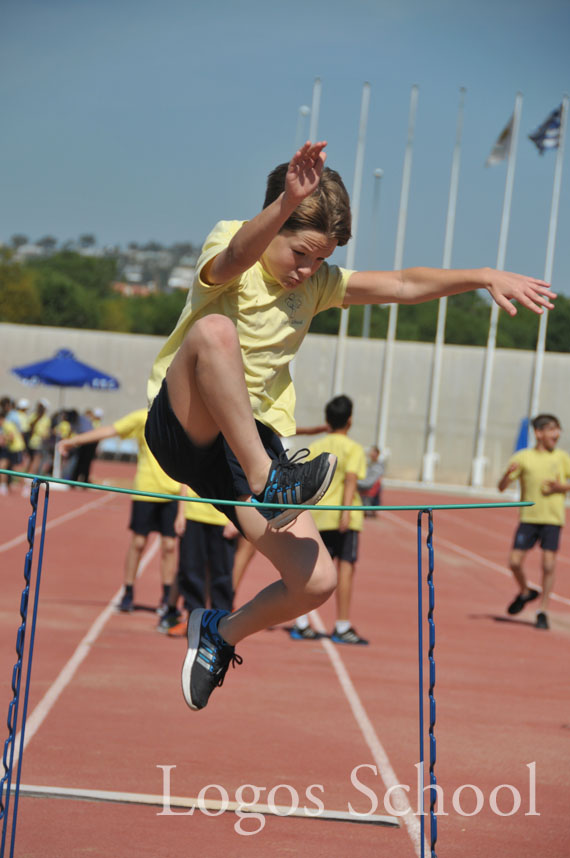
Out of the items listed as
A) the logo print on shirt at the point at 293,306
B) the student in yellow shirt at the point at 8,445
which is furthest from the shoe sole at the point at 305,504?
the student in yellow shirt at the point at 8,445

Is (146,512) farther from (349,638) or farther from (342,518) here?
(349,638)

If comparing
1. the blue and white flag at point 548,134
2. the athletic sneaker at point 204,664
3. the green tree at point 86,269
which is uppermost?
the blue and white flag at point 548,134

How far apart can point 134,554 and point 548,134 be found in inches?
1021

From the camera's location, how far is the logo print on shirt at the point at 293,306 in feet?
11.6

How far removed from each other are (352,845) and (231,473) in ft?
6.00

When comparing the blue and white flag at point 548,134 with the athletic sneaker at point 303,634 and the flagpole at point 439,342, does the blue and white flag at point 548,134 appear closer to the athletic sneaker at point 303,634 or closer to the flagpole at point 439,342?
the flagpole at point 439,342

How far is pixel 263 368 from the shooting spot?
3473 mm

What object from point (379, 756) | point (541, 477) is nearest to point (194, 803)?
point (379, 756)

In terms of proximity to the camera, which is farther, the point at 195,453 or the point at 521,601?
the point at 521,601

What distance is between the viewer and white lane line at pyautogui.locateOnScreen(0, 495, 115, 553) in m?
13.4

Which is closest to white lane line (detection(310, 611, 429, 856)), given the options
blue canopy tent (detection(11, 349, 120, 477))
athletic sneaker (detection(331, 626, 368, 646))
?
athletic sneaker (detection(331, 626, 368, 646))

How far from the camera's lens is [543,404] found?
3681 centimetres

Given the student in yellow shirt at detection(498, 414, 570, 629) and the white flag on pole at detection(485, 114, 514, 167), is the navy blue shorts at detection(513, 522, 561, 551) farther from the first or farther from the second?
the white flag on pole at detection(485, 114, 514, 167)

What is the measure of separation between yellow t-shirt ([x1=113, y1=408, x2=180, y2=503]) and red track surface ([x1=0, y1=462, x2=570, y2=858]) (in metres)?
1.15
